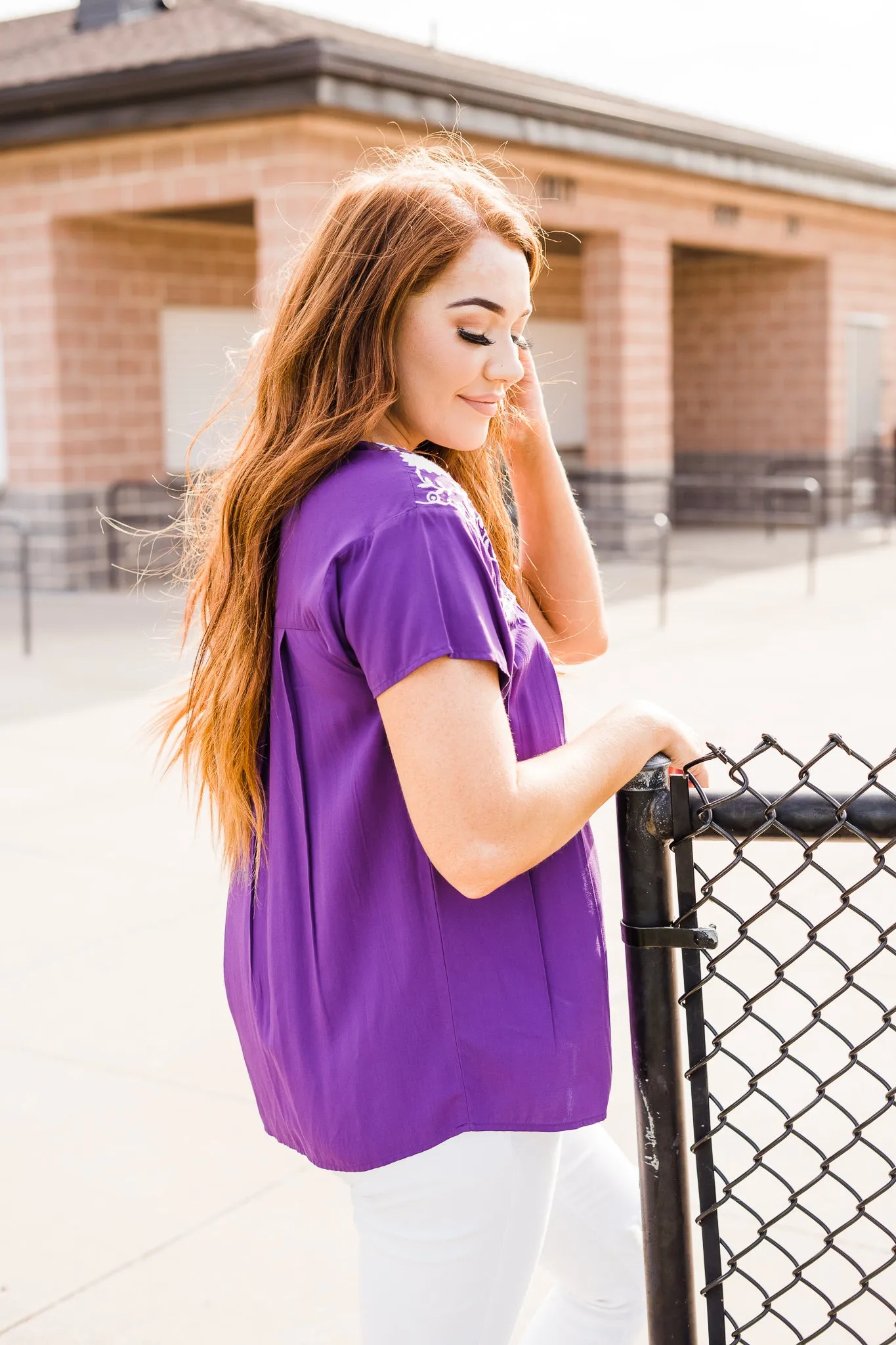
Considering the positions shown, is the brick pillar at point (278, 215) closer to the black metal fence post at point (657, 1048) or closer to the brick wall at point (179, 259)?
the brick wall at point (179, 259)

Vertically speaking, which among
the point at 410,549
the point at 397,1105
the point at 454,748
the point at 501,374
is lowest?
the point at 397,1105

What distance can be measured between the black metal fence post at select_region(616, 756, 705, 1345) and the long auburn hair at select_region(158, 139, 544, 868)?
0.42 meters

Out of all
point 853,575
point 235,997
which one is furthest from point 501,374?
point 853,575

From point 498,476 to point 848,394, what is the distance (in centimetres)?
1891

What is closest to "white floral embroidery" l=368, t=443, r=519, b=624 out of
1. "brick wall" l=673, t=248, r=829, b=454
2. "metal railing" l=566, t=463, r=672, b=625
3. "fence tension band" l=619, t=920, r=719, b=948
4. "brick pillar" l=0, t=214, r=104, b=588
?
"fence tension band" l=619, t=920, r=719, b=948

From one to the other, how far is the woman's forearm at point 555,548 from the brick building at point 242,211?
8255 millimetres

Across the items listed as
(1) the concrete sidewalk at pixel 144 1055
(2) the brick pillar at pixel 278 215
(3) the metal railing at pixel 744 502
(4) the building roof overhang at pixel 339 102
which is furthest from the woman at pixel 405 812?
(3) the metal railing at pixel 744 502

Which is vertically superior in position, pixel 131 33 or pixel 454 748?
pixel 131 33

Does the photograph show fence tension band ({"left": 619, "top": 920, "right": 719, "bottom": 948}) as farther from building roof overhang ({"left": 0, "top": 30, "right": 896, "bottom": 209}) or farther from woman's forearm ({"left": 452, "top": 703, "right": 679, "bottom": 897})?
building roof overhang ({"left": 0, "top": 30, "right": 896, "bottom": 209})

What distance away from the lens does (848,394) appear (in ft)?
65.8

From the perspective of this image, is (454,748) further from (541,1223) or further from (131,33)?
(131,33)

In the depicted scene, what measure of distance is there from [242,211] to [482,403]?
13538 mm

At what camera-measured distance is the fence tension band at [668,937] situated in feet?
5.57

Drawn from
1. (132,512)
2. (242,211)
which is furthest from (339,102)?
(132,512)
